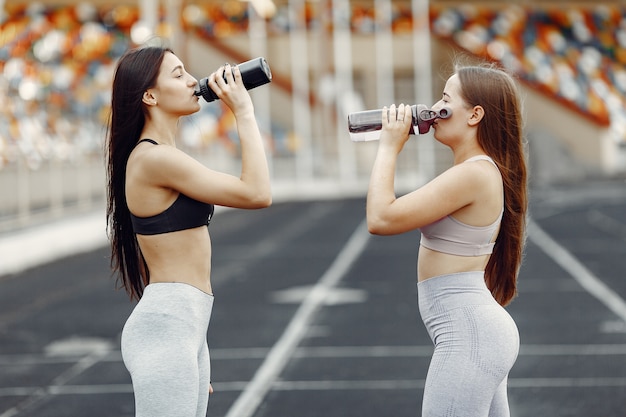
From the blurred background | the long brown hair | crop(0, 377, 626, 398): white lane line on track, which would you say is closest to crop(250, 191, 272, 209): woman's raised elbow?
the long brown hair

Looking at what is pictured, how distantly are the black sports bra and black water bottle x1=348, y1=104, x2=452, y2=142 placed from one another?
57cm

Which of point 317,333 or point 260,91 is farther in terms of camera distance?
point 260,91

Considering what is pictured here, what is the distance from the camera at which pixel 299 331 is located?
10055mm

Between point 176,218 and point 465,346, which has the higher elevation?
point 176,218

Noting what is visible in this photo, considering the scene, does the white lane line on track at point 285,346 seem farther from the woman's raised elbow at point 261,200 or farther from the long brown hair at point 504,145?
the woman's raised elbow at point 261,200

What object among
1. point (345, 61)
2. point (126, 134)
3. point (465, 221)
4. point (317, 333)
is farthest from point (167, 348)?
point (345, 61)

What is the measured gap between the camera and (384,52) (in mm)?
45469

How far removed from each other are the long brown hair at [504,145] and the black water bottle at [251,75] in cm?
66

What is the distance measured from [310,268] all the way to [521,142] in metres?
11.2

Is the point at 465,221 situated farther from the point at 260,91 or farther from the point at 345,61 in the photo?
the point at 345,61

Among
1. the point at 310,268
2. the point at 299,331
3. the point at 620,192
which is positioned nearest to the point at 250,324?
the point at 299,331

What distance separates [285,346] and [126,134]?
5.59 meters

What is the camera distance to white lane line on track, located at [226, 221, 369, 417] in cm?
730

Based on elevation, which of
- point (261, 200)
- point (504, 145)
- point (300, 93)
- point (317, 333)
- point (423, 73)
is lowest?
point (300, 93)
